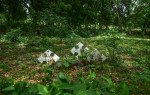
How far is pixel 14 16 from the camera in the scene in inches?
465

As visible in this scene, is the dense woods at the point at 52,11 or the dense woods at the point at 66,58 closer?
the dense woods at the point at 66,58

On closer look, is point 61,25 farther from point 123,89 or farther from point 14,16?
point 14,16

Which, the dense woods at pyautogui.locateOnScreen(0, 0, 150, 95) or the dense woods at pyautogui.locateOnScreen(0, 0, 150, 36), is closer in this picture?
the dense woods at pyautogui.locateOnScreen(0, 0, 150, 95)

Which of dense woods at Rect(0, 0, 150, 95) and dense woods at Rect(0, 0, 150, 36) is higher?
dense woods at Rect(0, 0, 150, 36)

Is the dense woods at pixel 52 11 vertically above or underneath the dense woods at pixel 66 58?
above

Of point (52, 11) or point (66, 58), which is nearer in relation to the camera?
point (66, 58)

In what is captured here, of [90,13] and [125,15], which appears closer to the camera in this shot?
[90,13]

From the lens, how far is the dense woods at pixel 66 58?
646 mm

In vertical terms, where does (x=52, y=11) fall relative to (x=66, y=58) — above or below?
above

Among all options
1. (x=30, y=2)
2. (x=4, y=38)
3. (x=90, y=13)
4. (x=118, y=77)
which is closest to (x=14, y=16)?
(x=30, y=2)

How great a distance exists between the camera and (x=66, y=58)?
4023mm

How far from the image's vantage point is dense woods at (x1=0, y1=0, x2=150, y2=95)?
0.65 m

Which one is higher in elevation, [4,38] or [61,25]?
[61,25]

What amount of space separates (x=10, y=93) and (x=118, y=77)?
258 cm
